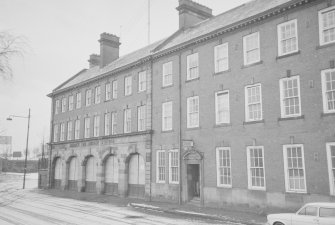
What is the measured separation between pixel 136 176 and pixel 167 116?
649 cm

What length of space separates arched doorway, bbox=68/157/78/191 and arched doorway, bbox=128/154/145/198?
34.7ft

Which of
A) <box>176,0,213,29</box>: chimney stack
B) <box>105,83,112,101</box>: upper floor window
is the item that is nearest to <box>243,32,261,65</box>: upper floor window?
<box>176,0,213,29</box>: chimney stack

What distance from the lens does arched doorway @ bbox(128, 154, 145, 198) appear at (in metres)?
29.2

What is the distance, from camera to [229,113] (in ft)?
73.2

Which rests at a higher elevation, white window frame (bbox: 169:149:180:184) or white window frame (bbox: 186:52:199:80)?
white window frame (bbox: 186:52:199:80)

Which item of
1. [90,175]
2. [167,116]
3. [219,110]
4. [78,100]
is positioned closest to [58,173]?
[90,175]

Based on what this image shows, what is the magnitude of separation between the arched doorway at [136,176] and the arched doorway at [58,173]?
1450 cm

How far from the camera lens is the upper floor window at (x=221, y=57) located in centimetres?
2317

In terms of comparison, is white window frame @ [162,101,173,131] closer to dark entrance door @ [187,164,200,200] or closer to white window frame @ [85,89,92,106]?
dark entrance door @ [187,164,200,200]

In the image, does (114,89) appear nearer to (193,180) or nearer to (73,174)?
(73,174)

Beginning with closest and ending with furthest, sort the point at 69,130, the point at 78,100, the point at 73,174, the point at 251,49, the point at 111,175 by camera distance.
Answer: the point at 251,49 → the point at 111,175 → the point at 73,174 → the point at 78,100 → the point at 69,130

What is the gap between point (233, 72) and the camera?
880 inches

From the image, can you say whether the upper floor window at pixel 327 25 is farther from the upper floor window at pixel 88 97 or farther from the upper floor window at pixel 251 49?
the upper floor window at pixel 88 97

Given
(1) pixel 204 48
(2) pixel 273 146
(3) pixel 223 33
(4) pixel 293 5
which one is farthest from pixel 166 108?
(4) pixel 293 5
